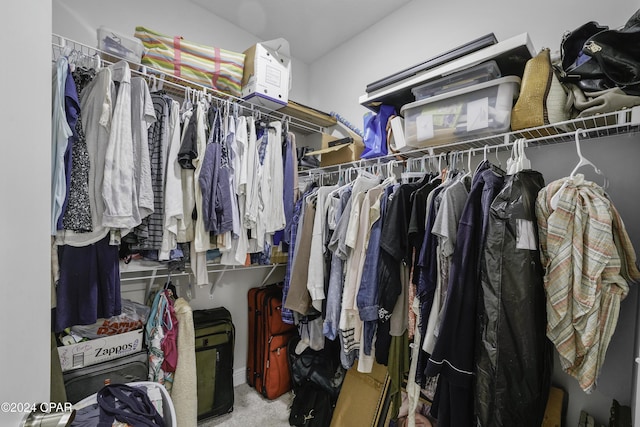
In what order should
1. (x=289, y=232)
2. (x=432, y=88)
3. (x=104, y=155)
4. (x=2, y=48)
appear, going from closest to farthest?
(x=2, y=48), (x=104, y=155), (x=432, y=88), (x=289, y=232)

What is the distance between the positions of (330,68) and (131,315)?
8.10 ft

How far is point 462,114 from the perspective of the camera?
1.39 m

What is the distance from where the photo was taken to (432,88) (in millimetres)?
1562

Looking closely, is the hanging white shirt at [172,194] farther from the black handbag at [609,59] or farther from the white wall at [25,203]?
the black handbag at [609,59]

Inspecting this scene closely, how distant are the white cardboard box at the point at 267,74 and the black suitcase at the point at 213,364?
1.57m

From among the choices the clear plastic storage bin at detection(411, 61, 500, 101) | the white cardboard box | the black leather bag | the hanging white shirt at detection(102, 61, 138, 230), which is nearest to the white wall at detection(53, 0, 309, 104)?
the white cardboard box

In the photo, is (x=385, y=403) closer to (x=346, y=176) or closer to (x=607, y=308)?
(x=607, y=308)

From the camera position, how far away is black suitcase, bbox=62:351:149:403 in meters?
1.36

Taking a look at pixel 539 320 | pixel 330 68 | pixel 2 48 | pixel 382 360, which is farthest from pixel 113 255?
pixel 330 68

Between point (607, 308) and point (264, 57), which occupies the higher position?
point (264, 57)

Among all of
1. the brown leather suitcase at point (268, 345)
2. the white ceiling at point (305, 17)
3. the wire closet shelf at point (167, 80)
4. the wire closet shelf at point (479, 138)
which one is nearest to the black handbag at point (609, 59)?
the wire closet shelf at point (479, 138)

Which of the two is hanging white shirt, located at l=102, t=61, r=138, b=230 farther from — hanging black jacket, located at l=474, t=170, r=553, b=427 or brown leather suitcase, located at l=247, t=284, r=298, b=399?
hanging black jacket, located at l=474, t=170, r=553, b=427

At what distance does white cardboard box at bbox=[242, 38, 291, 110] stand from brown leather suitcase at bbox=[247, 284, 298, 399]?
1.46m

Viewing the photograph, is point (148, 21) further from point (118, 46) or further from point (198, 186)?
point (198, 186)
